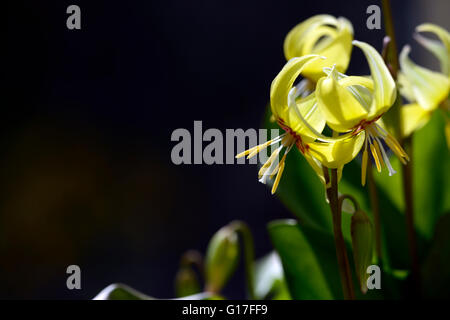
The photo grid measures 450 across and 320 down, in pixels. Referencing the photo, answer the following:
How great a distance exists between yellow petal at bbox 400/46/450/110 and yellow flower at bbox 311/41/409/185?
0.49 feet

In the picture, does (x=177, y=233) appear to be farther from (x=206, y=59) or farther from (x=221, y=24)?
(x=221, y=24)

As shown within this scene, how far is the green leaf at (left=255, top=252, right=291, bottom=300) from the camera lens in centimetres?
57

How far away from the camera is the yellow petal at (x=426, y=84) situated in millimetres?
458

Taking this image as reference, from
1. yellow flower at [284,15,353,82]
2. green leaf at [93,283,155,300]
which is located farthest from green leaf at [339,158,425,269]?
green leaf at [93,283,155,300]

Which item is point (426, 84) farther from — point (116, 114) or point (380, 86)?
point (116, 114)

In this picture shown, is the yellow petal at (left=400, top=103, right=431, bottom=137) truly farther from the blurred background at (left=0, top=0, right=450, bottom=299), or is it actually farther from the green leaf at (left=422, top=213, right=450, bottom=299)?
the blurred background at (left=0, top=0, right=450, bottom=299)

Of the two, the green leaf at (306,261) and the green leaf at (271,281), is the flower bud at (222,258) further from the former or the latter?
the green leaf at (306,261)

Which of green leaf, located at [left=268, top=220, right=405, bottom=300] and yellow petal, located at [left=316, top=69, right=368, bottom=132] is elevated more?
yellow petal, located at [left=316, top=69, right=368, bottom=132]

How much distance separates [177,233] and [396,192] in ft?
5.36

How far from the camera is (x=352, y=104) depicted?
12.4 inches

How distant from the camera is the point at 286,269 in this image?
45 centimetres

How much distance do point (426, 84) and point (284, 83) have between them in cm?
19

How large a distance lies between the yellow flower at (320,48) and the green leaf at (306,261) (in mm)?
129

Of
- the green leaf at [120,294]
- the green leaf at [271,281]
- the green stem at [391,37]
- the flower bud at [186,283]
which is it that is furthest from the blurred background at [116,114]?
the green leaf at [120,294]
